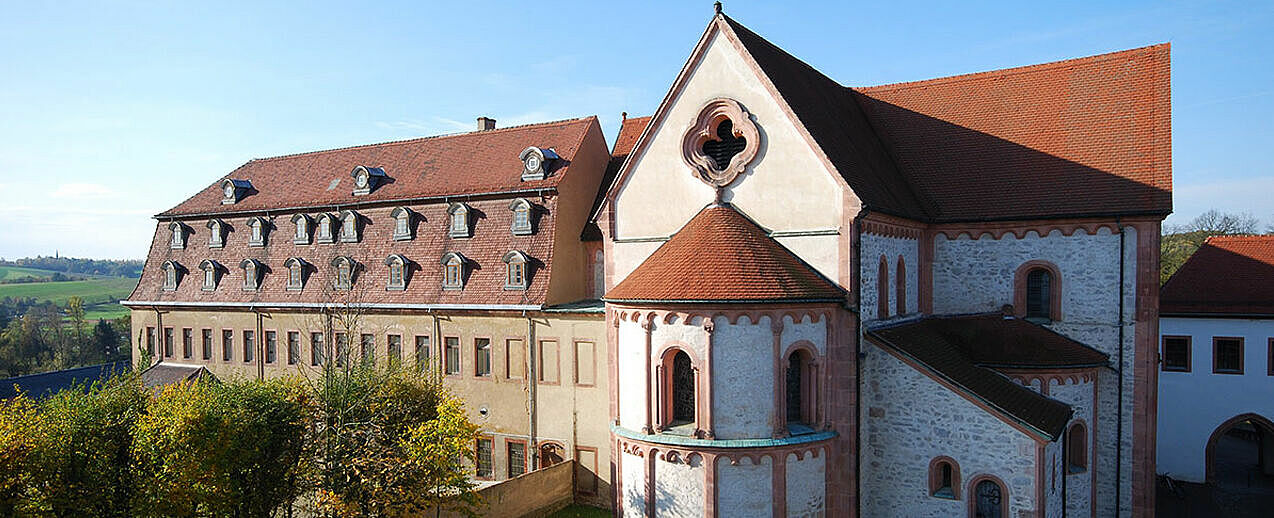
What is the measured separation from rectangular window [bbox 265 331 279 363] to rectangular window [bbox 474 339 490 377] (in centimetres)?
1017

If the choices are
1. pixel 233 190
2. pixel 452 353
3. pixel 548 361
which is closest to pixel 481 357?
pixel 452 353

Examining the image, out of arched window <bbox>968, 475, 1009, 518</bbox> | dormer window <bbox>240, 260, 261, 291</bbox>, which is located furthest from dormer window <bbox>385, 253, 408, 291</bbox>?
arched window <bbox>968, 475, 1009, 518</bbox>

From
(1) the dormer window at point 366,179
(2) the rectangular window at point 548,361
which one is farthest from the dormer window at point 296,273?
(2) the rectangular window at point 548,361

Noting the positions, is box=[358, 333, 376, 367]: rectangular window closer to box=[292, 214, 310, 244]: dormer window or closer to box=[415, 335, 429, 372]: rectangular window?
box=[415, 335, 429, 372]: rectangular window

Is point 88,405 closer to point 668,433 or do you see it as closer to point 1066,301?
point 668,433

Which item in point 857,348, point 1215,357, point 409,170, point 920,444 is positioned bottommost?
point 920,444

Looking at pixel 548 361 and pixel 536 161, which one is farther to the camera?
pixel 536 161

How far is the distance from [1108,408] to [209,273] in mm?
35213

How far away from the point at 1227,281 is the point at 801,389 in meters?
21.3

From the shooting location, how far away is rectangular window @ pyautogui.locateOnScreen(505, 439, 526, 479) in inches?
1059

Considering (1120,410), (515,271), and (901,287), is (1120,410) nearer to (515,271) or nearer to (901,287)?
(901,287)

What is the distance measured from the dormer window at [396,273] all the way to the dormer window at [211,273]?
9790 mm

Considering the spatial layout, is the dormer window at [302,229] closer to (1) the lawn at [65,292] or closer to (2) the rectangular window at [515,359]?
(2) the rectangular window at [515,359]

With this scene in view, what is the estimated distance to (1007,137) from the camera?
25250 mm
